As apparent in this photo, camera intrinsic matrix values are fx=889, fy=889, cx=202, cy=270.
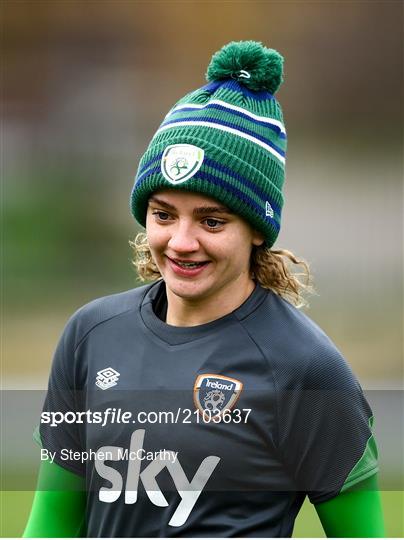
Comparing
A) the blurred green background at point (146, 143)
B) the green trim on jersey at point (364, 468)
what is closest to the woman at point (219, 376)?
the green trim on jersey at point (364, 468)

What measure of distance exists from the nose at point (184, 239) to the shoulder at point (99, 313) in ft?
1.02

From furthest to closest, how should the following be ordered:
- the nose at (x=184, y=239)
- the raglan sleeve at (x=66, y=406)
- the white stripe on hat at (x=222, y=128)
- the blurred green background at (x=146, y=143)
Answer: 1. the blurred green background at (x=146, y=143)
2. the raglan sleeve at (x=66, y=406)
3. the white stripe on hat at (x=222, y=128)
4. the nose at (x=184, y=239)

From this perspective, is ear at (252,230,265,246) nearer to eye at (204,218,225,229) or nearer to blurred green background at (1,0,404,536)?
eye at (204,218,225,229)

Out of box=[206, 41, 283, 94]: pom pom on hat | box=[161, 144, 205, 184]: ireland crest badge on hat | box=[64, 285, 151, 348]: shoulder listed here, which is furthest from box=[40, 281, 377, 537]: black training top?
box=[206, 41, 283, 94]: pom pom on hat

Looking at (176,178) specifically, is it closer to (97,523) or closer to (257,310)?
(257,310)

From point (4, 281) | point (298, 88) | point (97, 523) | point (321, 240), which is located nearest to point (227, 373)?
point (97, 523)

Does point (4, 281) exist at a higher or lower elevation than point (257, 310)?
higher

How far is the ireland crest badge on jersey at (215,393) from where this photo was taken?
208cm

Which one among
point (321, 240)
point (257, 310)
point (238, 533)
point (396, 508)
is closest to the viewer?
point (238, 533)

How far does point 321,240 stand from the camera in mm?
8453

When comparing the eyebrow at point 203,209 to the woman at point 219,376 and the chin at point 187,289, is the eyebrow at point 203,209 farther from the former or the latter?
the chin at point 187,289

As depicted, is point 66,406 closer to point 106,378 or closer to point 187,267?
point 106,378

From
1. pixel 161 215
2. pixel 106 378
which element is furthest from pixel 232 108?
pixel 106 378

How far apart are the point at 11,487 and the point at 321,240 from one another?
4.51 m
